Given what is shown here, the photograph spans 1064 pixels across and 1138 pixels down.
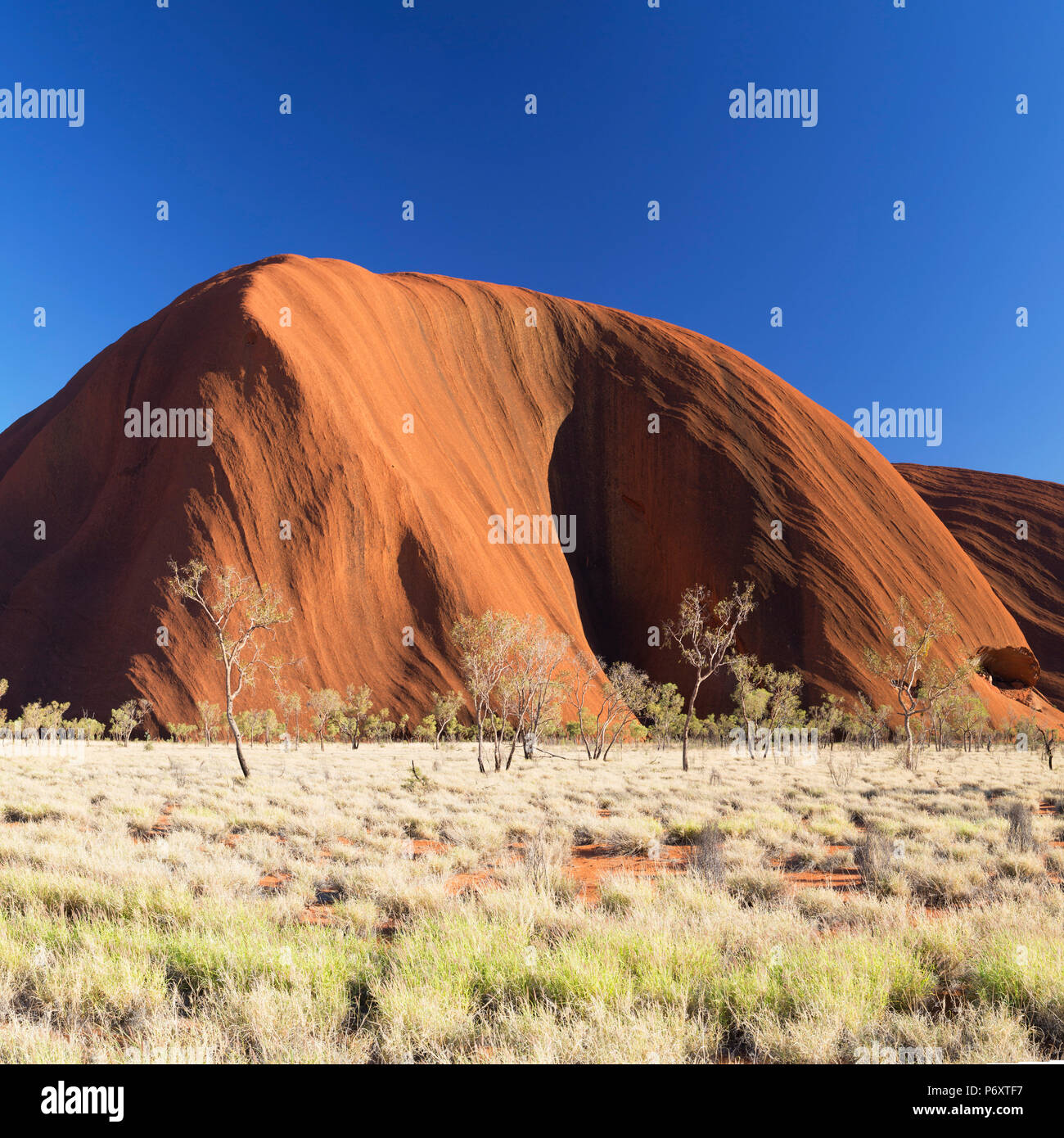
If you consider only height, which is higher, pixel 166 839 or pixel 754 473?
pixel 754 473

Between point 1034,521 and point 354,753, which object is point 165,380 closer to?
point 354,753

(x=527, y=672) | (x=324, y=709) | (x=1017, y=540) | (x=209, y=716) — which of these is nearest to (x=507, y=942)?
(x=527, y=672)

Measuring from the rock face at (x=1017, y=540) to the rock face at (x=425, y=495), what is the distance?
16157 mm

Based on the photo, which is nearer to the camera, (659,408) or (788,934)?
(788,934)

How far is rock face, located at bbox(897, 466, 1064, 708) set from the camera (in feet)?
248

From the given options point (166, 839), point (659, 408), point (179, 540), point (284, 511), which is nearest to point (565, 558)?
point (659, 408)

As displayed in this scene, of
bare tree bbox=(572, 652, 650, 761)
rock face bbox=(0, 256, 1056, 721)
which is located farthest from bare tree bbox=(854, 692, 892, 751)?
bare tree bbox=(572, 652, 650, 761)

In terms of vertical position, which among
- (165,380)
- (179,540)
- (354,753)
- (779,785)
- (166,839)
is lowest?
(354,753)

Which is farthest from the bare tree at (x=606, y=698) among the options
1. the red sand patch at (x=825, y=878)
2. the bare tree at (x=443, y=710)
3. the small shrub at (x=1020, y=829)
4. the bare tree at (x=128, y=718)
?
the bare tree at (x=128, y=718)

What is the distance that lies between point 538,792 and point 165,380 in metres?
52.5

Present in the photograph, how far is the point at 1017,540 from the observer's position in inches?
Result: 3401
